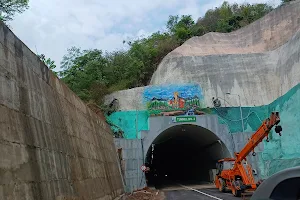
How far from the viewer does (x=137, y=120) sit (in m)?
28.9

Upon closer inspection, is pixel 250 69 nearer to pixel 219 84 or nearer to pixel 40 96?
pixel 219 84

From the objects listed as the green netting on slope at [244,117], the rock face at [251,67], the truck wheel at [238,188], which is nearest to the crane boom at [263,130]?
the truck wheel at [238,188]

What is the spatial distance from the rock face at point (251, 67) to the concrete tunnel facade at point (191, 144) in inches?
188

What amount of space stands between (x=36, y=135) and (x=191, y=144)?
103ft

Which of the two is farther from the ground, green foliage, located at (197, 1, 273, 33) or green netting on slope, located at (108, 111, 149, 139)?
green foliage, located at (197, 1, 273, 33)

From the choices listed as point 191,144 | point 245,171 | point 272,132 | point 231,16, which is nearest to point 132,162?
point 245,171

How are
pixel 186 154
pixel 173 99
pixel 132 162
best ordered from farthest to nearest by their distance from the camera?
pixel 186 154 < pixel 173 99 < pixel 132 162

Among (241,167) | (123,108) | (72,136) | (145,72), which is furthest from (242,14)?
(72,136)

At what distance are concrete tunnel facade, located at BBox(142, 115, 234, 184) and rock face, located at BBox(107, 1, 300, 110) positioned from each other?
13.1 ft

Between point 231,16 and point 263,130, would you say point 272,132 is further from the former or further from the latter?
point 231,16

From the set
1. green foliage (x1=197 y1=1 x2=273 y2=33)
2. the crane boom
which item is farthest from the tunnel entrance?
→ green foliage (x1=197 y1=1 x2=273 y2=33)

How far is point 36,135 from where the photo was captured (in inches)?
256

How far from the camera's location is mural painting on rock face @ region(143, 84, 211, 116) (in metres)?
30.4

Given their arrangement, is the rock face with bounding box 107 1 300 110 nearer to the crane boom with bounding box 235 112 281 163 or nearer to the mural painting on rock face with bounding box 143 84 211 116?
the mural painting on rock face with bounding box 143 84 211 116
